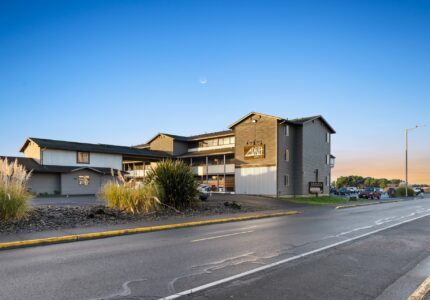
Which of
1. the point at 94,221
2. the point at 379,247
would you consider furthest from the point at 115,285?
the point at 94,221

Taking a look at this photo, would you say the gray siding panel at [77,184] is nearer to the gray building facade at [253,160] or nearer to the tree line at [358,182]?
the gray building facade at [253,160]

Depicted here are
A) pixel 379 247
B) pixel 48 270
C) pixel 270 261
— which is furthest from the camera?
pixel 379 247

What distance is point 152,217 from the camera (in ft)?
56.9

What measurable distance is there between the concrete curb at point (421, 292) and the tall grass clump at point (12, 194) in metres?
13.1

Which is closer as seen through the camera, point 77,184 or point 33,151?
point 33,151

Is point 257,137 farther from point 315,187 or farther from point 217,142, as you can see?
point 217,142

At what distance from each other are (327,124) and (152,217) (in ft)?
107

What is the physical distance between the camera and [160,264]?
780cm

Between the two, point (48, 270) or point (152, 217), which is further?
point (152, 217)

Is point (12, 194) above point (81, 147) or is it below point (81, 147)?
below

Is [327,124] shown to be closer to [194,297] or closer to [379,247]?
[379,247]

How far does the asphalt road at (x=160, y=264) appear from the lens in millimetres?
5963

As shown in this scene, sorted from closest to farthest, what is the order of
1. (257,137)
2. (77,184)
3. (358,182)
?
(77,184) < (257,137) < (358,182)

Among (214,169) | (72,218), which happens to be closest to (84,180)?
(214,169)
